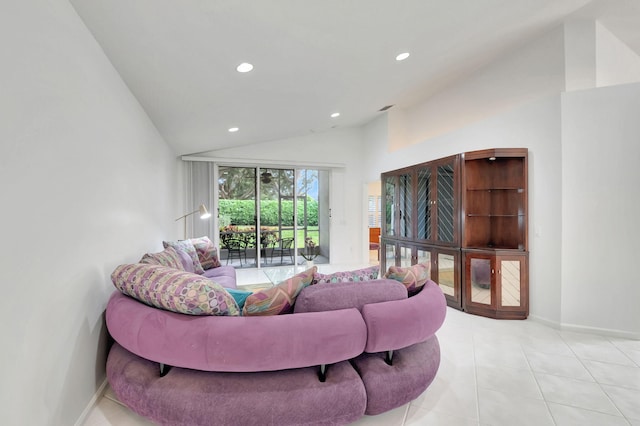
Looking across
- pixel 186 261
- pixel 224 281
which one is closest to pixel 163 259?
pixel 186 261

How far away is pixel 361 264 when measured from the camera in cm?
679

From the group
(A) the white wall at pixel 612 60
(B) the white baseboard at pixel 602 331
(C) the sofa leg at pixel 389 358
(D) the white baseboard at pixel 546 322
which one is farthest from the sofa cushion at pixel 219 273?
(A) the white wall at pixel 612 60

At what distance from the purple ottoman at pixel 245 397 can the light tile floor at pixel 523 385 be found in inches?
11.0

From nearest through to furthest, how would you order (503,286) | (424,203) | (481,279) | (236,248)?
(503,286)
(481,279)
(424,203)
(236,248)

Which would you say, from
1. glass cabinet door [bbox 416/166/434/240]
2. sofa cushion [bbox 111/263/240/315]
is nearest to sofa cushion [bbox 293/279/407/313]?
sofa cushion [bbox 111/263/240/315]

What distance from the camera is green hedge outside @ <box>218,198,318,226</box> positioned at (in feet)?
19.9

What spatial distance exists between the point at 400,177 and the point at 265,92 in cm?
280

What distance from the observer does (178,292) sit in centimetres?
156

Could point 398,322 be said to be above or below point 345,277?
below

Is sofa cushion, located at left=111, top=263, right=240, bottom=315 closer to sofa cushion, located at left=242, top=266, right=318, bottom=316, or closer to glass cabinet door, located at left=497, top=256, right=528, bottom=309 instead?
sofa cushion, located at left=242, top=266, right=318, bottom=316

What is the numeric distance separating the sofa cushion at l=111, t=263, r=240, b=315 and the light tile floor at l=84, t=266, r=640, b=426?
75 centimetres

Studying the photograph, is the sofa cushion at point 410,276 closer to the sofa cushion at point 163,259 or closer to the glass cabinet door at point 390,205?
the sofa cushion at point 163,259

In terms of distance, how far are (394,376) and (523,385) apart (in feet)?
3.76

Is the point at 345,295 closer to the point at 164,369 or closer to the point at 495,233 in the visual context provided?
the point at 164,369
